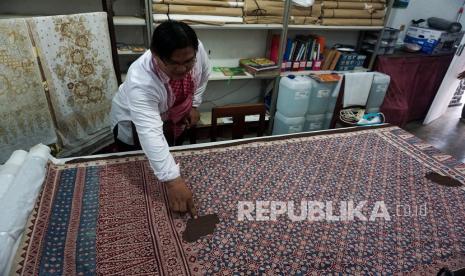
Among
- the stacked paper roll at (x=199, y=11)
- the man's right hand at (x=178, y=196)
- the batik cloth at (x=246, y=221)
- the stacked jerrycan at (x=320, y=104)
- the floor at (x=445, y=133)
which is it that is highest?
the stacked paper roll at (x=199, y=11)

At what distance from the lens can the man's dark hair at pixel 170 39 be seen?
0.93 meters

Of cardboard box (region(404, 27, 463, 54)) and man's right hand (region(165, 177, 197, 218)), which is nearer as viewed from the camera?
man's right hand (region(165, 177, 197, 218))

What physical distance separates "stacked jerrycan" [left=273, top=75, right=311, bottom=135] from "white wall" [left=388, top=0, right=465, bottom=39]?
5.23 ft

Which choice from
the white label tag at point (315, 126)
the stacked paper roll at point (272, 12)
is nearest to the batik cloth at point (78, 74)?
the stacked paper roll at point (272, 12)

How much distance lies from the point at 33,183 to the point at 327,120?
267cm

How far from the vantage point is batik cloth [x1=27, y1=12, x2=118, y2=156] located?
1.64 m

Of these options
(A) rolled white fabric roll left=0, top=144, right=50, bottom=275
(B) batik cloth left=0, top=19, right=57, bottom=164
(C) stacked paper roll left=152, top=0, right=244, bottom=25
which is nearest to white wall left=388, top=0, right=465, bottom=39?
(C) stacked paper roll left=152, top=0, right=244, bottom=25

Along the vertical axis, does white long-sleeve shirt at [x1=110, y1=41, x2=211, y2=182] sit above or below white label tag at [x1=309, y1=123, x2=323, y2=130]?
above

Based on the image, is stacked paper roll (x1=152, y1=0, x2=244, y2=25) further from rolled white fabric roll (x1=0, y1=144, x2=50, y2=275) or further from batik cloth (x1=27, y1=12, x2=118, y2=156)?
rolled white fabric roll (x1=0, y1=144, x2=50, y2=275)

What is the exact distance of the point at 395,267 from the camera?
37.0 inches

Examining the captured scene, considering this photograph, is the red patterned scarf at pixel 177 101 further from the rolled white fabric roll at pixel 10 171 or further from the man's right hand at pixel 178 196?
the rolled white fabric roll at pixel 10 171

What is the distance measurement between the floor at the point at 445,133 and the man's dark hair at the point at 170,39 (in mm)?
3339

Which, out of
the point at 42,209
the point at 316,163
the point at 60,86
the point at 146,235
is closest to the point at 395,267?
the point at 316,163

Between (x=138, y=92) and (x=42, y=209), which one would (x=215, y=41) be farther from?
(x=42, y=209)
